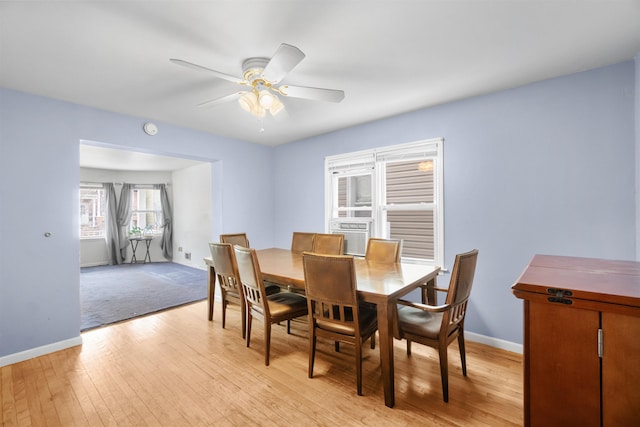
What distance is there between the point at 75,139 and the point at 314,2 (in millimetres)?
2864

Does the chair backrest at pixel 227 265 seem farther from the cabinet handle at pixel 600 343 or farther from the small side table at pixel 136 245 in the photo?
the small side table at pixel 136 245

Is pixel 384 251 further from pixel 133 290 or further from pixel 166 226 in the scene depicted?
pixel 166 226

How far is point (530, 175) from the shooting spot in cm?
254

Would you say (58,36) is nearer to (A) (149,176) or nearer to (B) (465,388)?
(B) (465,388)

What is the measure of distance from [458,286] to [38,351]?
3.71m

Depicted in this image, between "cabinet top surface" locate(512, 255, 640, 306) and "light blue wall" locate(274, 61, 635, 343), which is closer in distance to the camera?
"cabinet top surface" locate(512, 255, 640, 306)

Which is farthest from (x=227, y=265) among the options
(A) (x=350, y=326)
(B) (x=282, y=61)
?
(B) (x=282, y=61)

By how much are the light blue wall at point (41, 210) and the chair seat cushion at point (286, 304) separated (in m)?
2.06

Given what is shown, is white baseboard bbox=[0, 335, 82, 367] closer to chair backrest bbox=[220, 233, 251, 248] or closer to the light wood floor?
the light wood floor

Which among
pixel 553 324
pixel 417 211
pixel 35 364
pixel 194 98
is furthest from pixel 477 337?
pixel 35 364

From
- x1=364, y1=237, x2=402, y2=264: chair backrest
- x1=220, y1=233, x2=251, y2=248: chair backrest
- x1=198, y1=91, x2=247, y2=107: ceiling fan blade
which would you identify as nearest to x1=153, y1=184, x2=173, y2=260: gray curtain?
x1=220, y1=233, x2=251, y2=248: chair backrest

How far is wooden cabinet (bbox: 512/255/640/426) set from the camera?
0.76m

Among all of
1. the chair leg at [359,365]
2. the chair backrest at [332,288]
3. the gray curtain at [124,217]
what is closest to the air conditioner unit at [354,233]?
the chair backrest at [332,288]

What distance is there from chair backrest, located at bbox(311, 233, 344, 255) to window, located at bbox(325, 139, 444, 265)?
56 cm
